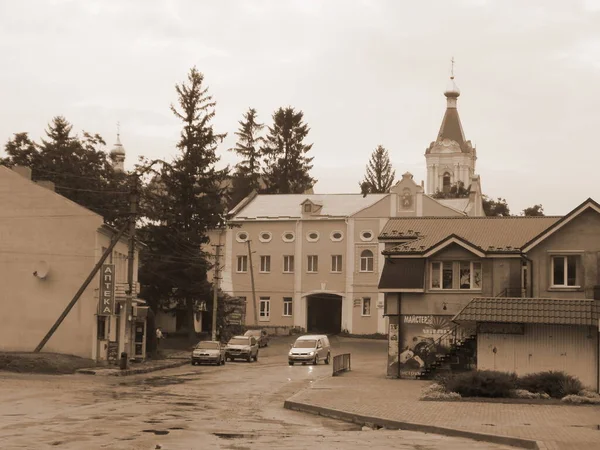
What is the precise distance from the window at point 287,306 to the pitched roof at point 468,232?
40706 millimetres

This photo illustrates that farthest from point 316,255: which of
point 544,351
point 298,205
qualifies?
point 544,351

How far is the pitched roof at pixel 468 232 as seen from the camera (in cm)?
4650

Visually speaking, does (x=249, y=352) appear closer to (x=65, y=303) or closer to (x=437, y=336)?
(x=65, y=303)

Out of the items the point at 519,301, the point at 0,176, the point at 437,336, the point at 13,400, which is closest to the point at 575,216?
the point at 519,301

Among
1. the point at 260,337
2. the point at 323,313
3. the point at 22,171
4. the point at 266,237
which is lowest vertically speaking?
the point at 260,337

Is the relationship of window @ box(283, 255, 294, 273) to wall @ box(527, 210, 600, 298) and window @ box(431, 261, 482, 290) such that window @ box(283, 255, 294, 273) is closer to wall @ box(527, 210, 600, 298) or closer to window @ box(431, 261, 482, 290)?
window @ box(431, 261, 482, 290)

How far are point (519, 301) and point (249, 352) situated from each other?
27655 millimetres

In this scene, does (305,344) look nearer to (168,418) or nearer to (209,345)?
(209,345)

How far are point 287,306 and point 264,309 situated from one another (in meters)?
2.11

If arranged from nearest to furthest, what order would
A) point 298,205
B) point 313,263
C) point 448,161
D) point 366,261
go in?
point 366,261 → point 313,263 → point 298,205 → point 448,161

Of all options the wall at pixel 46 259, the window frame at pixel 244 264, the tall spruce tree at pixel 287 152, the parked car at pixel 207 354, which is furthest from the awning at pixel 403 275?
the tall spruce tree at pixel 287 152

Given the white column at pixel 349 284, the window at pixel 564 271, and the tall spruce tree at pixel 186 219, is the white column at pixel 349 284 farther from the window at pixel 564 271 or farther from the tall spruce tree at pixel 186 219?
the window at pixel 564 271

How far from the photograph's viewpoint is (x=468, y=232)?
49.3 metres

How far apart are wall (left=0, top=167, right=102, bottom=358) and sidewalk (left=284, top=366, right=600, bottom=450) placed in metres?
19.3
